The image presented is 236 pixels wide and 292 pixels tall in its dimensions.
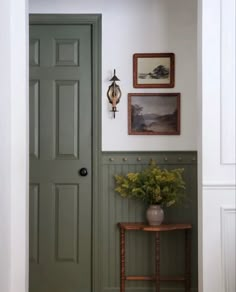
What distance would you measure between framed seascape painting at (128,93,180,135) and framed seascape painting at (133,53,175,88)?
3.5 inches

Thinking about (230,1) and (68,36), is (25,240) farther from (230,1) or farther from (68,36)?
(230,1)

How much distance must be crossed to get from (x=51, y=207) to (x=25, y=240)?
847 millimetres

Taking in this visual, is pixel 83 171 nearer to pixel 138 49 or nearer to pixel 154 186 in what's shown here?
pixel 154 186

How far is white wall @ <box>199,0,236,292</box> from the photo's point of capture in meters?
2.79

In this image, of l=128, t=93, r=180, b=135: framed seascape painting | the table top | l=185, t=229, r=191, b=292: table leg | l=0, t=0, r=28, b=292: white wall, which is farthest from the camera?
l=128, t=93, r=180, b=135: framed seascape painting

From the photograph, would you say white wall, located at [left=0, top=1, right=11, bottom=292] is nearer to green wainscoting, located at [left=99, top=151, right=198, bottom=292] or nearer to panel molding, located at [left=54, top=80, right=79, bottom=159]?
panel molding, located at [left=54, top=80, right=79, bottom=159]

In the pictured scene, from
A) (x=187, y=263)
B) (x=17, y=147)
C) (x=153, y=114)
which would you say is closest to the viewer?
(x=17, y=147)

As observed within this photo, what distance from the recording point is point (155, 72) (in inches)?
142

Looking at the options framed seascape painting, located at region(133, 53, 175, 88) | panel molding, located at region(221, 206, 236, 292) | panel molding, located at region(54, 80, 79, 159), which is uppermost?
framed seascape painting, located at region(133, 53, 175, 88)

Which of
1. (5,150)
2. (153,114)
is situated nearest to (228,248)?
(153,114)

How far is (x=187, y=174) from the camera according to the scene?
11.9 ft

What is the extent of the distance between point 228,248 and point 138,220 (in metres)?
0.98

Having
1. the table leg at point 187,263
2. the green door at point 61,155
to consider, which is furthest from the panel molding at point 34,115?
the table leg at point 187,263

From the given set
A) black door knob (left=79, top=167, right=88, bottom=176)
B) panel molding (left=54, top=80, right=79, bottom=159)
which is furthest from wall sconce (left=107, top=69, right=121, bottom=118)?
black door knob (left=79, top=167, right=88, bottom=176)
